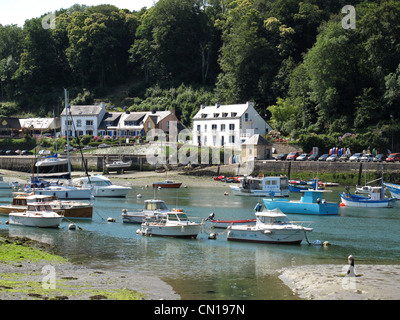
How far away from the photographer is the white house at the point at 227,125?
85062mm

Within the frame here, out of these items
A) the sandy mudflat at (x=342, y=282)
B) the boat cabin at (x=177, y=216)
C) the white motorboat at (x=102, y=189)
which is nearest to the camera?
the sandy mudflat at (x=342, y=282)

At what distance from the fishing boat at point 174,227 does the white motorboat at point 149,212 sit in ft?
5.32

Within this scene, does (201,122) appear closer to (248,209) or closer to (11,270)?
(248,209)

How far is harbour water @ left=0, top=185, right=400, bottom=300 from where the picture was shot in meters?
23.8

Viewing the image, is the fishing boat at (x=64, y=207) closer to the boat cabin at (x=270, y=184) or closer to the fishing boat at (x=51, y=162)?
the boat cabin at (x=270, y=184)

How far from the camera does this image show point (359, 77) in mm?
82375

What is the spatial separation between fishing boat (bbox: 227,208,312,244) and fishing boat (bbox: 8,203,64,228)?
11.6m

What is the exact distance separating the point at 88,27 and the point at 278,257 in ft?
322

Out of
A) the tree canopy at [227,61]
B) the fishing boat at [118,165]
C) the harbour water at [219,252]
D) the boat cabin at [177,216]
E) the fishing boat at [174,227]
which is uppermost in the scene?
the tree canopy at [227,61]

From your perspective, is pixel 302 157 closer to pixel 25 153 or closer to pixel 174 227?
pixel 174 227

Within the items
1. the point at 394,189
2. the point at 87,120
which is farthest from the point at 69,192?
the point at 87,120

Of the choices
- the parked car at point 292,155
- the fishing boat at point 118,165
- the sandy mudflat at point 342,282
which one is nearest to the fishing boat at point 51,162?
the fishing boat at point 118,165
